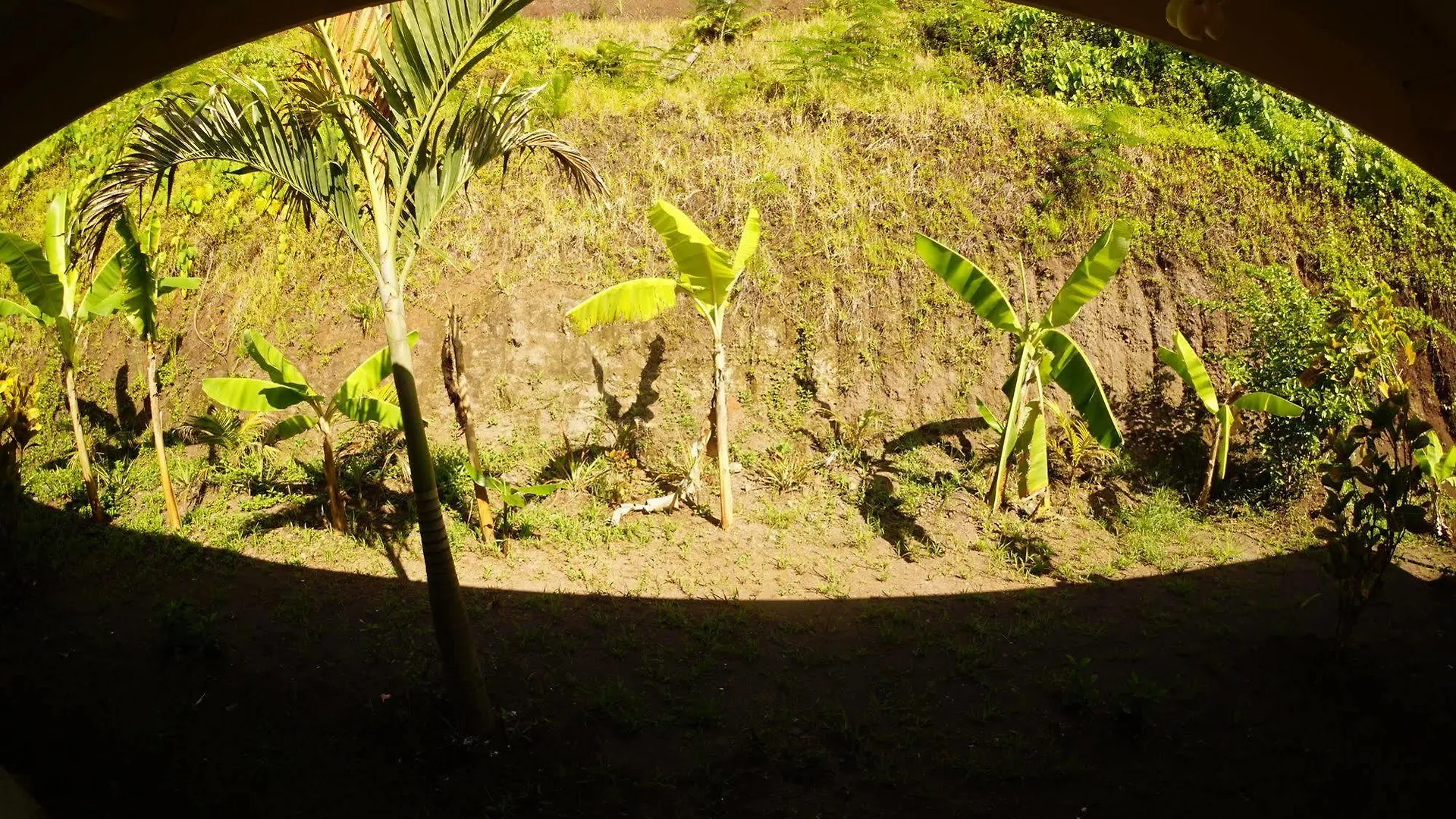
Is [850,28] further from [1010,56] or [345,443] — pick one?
[345,443]

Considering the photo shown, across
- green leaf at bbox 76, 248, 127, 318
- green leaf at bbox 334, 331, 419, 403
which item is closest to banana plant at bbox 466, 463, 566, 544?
green leaf at bbox 334, 331, 419, 403

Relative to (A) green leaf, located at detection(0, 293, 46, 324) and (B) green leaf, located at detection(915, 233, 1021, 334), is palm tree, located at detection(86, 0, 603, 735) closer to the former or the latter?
(B) green leaf, located at detection(915, 233, 1021, 334)

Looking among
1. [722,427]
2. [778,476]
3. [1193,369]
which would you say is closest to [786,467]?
[778,476]

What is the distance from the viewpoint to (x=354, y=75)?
15.3 ft

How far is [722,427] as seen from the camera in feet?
24.7

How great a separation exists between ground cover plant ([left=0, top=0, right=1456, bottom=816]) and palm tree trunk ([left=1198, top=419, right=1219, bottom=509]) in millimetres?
172

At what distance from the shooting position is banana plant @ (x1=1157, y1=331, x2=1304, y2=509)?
7.61 meters

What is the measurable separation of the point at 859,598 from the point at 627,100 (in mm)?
7817

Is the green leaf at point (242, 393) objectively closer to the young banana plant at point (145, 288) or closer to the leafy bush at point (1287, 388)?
the young banana plant at point (145, 288)

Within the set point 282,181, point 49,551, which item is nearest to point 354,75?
point 282,181

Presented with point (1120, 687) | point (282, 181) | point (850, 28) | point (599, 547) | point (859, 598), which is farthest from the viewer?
point (850, 28)

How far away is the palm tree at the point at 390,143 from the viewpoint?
4.27 m

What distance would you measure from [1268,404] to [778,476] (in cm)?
449

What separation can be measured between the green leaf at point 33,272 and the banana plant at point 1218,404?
959cm
